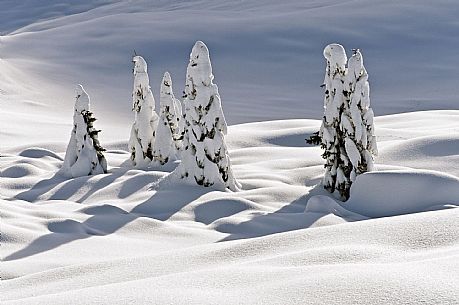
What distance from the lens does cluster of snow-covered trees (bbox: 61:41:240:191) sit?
1369 centimetres

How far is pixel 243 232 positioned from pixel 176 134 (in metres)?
7.04

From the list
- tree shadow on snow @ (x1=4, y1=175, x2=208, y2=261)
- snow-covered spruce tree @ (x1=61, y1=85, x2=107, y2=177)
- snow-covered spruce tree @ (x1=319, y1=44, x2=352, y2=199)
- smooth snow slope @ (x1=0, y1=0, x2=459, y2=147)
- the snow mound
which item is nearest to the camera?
tree shadow on snow @ (x1=4, y1=175, x2=208, y2=261)

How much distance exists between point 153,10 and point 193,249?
6962cm

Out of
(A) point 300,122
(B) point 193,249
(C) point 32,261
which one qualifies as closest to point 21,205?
(C) point 32,261

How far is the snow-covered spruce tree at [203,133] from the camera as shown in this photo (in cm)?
1362

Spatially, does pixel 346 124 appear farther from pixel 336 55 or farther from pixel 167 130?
pixel 167 130

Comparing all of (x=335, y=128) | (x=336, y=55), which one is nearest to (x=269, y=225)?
(x=335, y=128)

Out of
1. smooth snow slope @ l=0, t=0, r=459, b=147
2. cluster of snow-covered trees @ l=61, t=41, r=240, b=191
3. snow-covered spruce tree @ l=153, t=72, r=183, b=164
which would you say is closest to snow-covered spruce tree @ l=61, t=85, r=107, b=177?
cluster of snow-covered trees @ l=61, t=41, r=240, b=191

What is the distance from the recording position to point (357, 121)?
507 inches

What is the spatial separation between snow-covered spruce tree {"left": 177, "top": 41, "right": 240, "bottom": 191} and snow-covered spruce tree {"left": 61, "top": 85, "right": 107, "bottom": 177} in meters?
2.59

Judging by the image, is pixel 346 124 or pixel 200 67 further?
pixel 200 67

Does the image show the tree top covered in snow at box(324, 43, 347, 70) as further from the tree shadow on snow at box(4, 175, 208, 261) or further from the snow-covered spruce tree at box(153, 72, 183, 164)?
the snow-covered spruce tree at box(153, 72, 183, 164)

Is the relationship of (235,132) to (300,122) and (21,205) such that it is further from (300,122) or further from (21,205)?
(21,205)

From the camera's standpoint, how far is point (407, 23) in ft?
189
